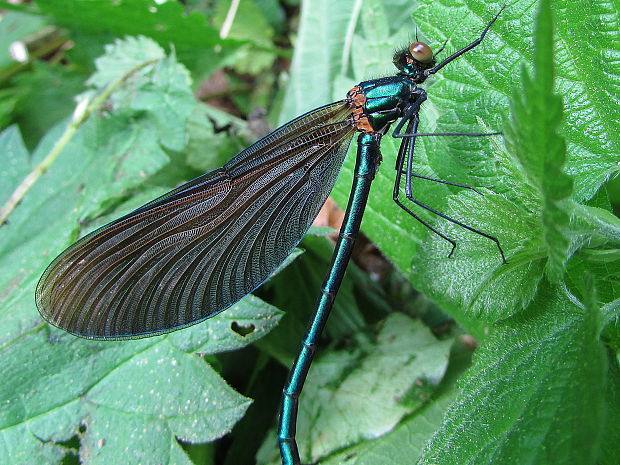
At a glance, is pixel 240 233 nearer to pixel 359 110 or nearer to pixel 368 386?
pixel 359 110

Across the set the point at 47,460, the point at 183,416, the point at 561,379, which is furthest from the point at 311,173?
the point at 47,460

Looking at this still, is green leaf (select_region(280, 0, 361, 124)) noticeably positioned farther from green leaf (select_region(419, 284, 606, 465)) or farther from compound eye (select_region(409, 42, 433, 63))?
green leaf (select_region(419, 284, 606, 465))

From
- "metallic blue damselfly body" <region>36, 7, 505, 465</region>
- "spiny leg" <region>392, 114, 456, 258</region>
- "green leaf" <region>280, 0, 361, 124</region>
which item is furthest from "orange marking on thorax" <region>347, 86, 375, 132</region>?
"green leaf" <region>280, 0, 361, 124</region>

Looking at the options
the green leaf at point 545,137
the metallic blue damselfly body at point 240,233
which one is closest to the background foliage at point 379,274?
the green leaf at point 545,137

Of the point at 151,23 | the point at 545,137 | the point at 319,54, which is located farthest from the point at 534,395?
the point at 151,23

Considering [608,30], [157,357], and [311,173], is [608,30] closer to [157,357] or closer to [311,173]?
[311,173]

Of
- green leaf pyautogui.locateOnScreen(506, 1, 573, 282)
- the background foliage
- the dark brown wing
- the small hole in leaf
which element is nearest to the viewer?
green leaf pyautogui.locateOnScreen(506, 1, 573, 282)
